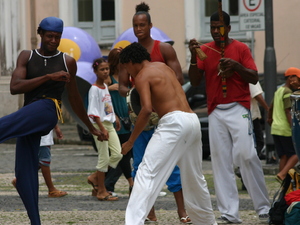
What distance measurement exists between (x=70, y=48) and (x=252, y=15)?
376cm

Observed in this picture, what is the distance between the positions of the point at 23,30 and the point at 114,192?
15279 mm

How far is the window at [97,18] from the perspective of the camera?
26.5 meters

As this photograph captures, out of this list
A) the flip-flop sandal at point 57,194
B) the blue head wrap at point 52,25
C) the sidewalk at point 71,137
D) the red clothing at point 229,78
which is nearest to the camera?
the blue head wrap at point 52,25

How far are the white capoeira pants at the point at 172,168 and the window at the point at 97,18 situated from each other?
19.5 m

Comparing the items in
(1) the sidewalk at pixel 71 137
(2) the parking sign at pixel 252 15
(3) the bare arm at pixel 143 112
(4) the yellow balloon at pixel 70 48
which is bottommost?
(1) the sidewalk at pixel 71 137

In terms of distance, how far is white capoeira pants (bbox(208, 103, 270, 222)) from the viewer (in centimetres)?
807

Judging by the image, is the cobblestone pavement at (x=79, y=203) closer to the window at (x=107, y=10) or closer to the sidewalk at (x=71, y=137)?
the sidewalk at (x=71, y=137)

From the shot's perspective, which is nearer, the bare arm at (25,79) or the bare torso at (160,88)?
the bare torso at (160,88)

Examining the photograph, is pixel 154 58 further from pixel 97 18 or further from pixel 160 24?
pixel 97 18

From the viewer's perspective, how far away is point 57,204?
952 cm

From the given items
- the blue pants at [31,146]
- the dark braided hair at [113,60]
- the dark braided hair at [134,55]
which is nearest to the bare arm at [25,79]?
the blue pants at [31,146]

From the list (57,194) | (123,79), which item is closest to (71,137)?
(57,194)

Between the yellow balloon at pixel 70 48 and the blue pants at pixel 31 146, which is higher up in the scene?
the yellow balloon at pixel 70 48

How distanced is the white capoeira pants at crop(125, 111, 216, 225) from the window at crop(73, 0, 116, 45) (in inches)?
767
